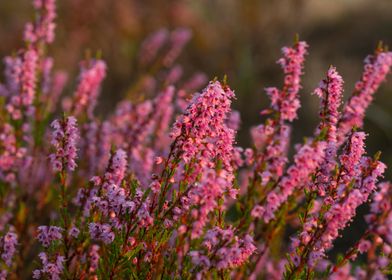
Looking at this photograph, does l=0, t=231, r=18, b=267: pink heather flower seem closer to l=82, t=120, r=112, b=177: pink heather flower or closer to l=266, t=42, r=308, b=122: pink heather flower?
l=82, t=120, r=112, b=177: pink heather flower

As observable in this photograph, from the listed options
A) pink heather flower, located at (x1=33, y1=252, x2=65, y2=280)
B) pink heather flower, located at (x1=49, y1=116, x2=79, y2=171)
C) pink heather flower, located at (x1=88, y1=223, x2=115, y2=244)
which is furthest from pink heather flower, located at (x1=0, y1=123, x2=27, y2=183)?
pink heather flower, located at (x1=88, y1=223, x2=115, y2=244)

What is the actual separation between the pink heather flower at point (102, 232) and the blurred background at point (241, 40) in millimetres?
6482

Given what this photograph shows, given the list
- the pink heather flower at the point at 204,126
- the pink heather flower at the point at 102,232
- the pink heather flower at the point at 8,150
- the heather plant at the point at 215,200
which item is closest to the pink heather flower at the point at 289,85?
the heather plant at the point at 215,200

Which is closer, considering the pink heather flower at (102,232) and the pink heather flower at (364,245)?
the pink heather flower at (364,245)

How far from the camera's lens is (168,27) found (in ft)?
43.9

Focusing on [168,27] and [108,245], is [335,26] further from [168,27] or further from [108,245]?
[108,245]

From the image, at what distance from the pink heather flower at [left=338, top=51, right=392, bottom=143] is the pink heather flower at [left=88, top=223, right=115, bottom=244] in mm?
Result: 1783

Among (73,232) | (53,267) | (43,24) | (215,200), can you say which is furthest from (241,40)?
(215,200)

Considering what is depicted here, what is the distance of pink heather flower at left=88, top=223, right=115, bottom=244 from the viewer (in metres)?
3.07

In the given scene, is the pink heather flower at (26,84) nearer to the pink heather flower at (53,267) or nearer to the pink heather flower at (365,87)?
the pink heather flower at (53,267)

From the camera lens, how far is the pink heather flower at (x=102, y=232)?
10.1 ft

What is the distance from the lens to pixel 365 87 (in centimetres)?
403

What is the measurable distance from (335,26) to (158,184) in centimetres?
1080

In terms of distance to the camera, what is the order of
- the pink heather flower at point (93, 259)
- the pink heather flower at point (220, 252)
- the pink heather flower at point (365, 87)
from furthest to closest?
the pink heather flower at point (365, 87) < the pink heather flower at point (93, 259) < the pink heather flower at point (220, 252)
